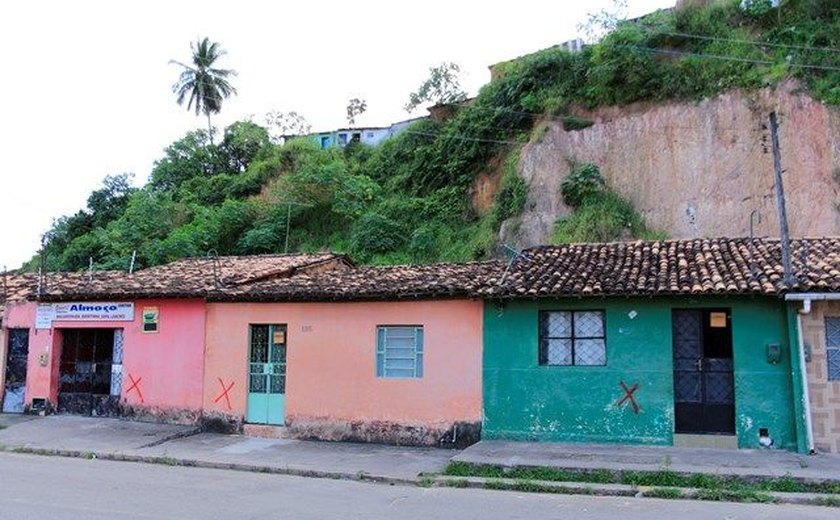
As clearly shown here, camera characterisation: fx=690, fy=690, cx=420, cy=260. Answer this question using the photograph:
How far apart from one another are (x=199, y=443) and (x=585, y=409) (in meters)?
7.57

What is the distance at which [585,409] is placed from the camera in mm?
12609

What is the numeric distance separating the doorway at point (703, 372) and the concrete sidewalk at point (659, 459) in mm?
596

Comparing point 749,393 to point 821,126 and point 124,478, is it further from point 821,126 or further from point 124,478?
point 821,126

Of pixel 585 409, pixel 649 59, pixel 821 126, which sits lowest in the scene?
pixel 585 409

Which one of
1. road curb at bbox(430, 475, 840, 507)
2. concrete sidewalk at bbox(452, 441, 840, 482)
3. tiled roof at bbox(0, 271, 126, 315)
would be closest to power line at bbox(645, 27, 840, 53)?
concrete sidewalk at bbox(452, 441, 840, 482)

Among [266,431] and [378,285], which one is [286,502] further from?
[378,285]

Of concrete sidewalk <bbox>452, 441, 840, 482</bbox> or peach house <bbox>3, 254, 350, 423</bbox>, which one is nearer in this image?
concrete sidewalk <bbox>452, 441, 840, 482</bbox>

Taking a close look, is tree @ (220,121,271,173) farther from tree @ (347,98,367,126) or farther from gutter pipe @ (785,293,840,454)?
gutter pipe @ (785,293,840,454)

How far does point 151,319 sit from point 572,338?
9.84m

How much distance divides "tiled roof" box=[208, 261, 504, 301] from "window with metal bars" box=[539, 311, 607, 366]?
159 cm

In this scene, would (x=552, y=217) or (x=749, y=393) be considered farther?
(x=552, y=217)

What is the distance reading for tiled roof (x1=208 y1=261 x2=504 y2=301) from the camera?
13.8 metres

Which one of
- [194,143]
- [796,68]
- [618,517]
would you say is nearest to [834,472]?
[618,517]

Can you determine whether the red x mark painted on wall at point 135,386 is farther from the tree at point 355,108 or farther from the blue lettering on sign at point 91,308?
the tree at point 355,108
